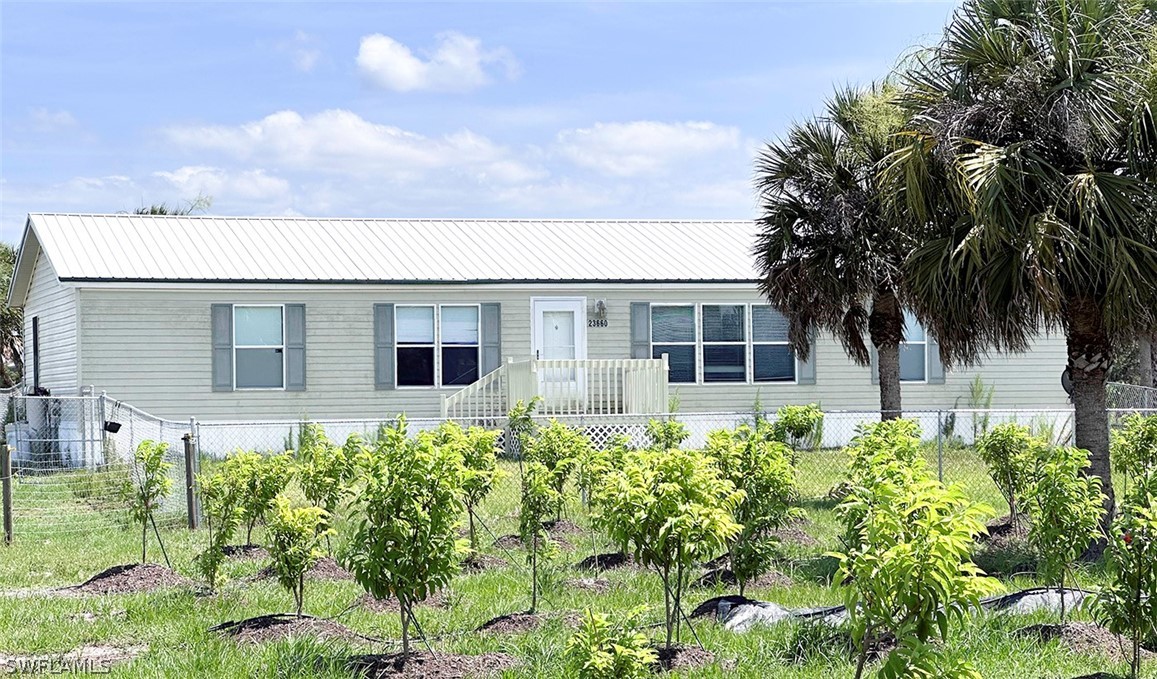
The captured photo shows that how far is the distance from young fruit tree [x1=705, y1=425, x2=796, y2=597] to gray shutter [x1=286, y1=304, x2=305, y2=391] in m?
12.4

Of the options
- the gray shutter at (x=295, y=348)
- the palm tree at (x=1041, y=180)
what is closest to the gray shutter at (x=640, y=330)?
the gray shutter at (x=295, y=348)

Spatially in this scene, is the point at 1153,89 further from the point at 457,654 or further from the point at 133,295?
the point at 133,295

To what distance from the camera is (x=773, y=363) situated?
2245 centimetres

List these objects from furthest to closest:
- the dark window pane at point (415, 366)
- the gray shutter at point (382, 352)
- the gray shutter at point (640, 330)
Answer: the gray shutter at point (640, 330) < the dark window pane at point (415, 366) < the gray shutter at point (382, 352)

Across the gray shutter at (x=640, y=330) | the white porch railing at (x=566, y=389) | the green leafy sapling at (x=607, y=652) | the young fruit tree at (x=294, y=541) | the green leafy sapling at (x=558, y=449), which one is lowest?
the green leafy sapling at (x=607, y=652)

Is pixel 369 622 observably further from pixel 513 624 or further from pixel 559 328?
pixel 559 328

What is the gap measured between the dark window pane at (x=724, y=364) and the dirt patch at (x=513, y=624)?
1425cm

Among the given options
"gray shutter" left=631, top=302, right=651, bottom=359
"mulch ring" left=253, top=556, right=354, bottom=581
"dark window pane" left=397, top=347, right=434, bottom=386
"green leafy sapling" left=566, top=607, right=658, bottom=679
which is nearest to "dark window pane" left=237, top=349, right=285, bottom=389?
"dark window pane" left=397, top=347, right=434, bottom=386

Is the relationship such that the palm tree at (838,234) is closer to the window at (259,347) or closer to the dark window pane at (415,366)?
the dark window pane at (415,366)

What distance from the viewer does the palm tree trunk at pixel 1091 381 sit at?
11.2 meters

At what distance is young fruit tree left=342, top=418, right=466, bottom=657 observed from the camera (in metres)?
6.74

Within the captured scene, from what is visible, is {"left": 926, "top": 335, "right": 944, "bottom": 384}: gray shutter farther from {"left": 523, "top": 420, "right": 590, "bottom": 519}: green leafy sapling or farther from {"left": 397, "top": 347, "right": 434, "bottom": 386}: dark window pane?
{"left": 523, "top": 420, "right": 590, "bottom": 519}: green leafy sapling

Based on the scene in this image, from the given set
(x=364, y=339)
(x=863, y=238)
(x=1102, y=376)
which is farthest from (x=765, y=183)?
(x=364, y=339)

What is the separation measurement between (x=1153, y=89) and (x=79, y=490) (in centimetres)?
1319
